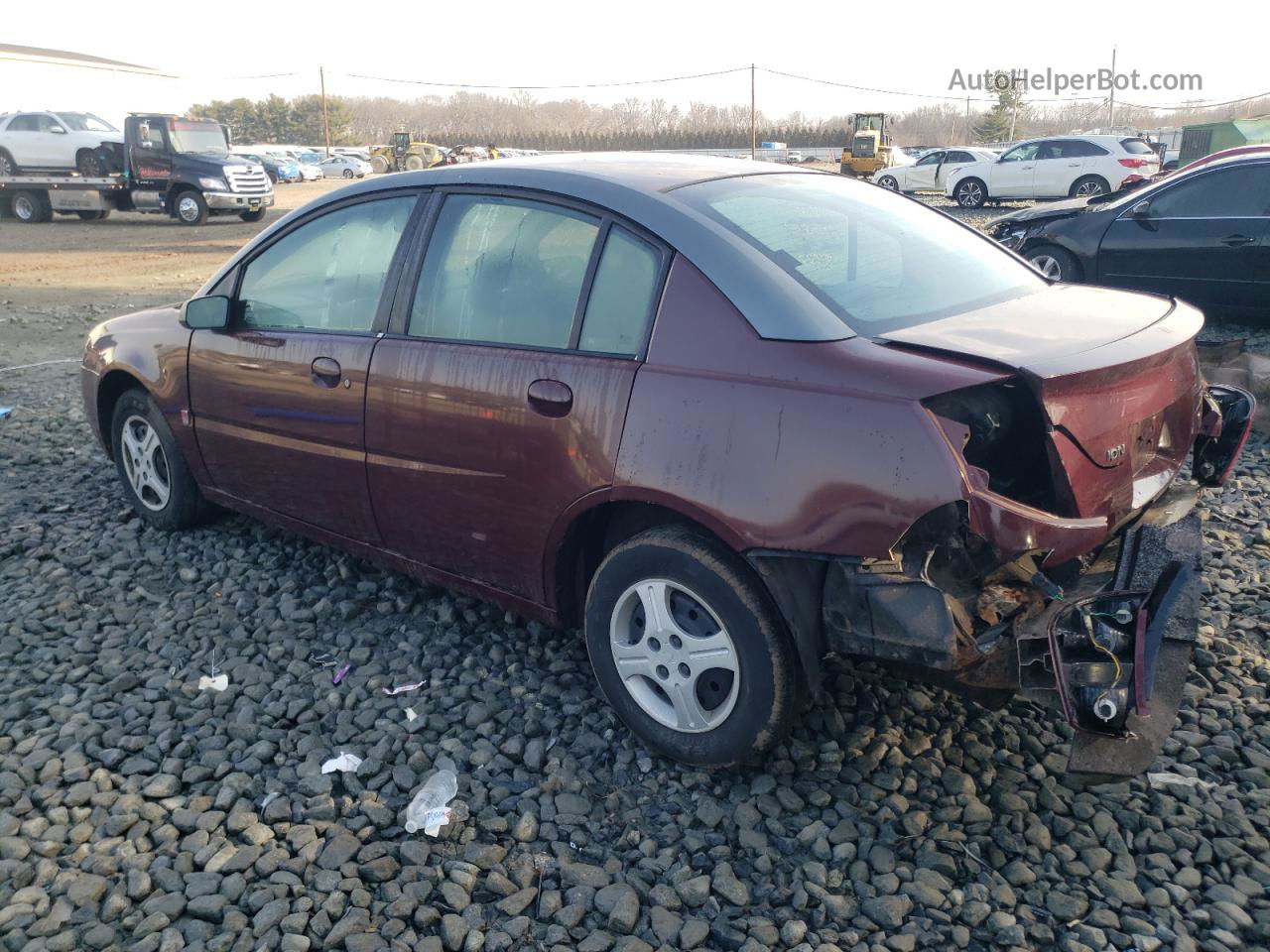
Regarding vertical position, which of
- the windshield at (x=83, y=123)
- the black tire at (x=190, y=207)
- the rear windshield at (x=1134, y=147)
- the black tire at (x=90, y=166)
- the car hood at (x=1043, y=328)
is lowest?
the car hood at (x=1043, y=328)

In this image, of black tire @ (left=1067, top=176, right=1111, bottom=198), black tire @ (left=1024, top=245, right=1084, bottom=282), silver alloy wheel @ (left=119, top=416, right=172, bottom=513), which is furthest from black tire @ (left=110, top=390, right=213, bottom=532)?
black tire @ (left=1067, top=176, right=1111, bottom=198)

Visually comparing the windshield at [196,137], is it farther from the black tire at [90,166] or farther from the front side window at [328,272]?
the front side window at [328,272]

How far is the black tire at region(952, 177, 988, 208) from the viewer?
25531 mm

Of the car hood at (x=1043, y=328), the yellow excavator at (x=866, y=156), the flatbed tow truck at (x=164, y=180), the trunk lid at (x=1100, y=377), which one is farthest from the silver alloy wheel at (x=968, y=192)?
the trunk lid at (x=1100, y=377)

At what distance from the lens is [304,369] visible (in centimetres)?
384

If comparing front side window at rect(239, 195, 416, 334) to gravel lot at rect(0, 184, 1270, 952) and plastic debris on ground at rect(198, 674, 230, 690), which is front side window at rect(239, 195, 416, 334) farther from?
plastic debris on ground at rect(198, 674, 230, 690)

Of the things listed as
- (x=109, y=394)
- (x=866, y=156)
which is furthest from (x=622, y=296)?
(x=866, y=156)

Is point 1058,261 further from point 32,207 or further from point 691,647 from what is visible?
point 32,207

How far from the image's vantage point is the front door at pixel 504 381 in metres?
3.02

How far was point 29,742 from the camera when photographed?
128 inches

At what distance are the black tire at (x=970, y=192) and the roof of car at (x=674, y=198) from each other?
23791mm

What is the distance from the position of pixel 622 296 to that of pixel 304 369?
147cm

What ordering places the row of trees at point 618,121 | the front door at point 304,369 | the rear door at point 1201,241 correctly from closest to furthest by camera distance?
the front door at point 304,369 < the rear door at point 1201,241 < the row of trees at point 618,121

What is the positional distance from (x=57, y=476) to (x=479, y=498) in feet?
12.3
